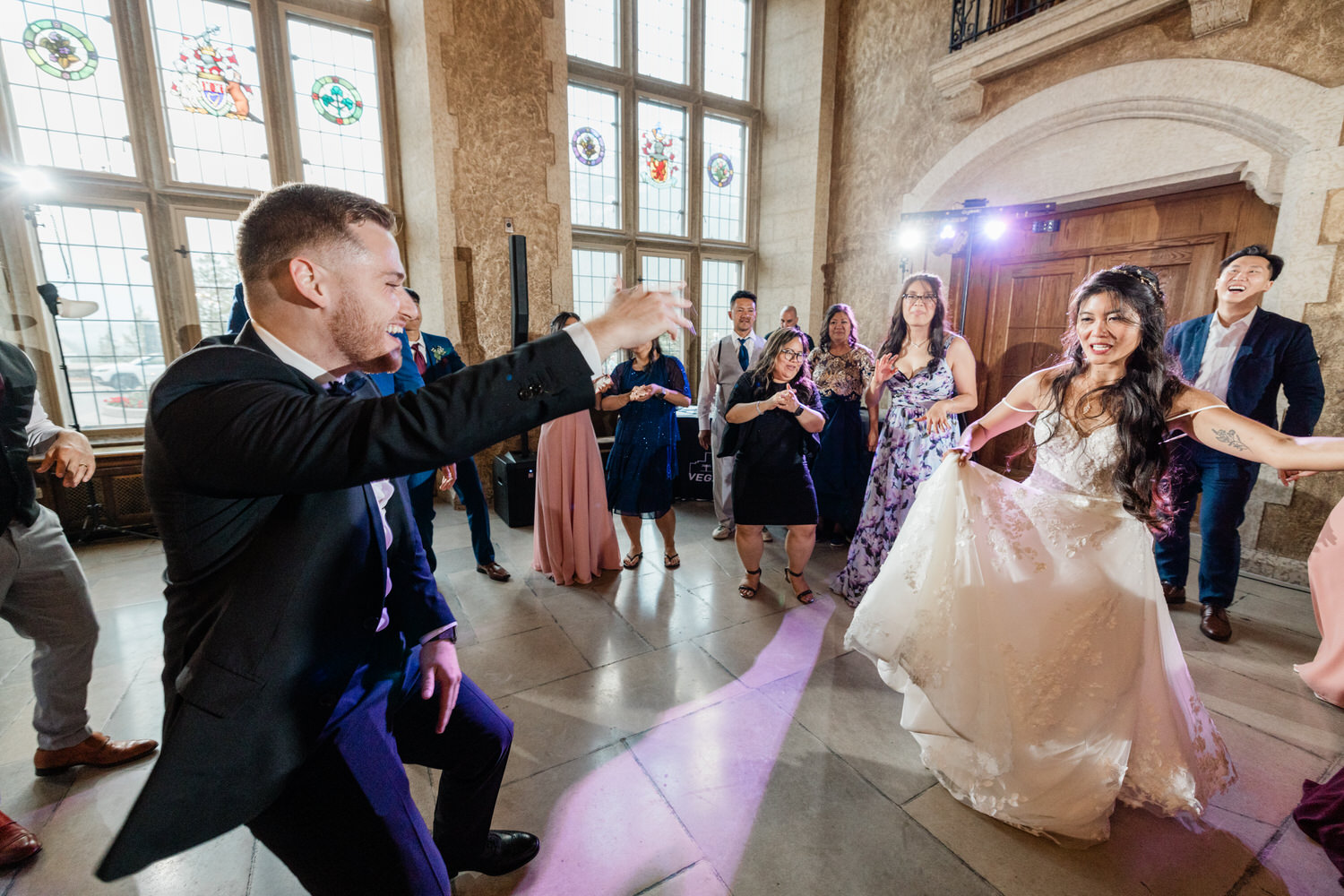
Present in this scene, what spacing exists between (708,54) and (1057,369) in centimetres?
634

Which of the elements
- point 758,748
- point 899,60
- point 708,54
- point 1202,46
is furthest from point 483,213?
point 1202,46

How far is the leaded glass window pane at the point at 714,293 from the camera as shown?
714cm

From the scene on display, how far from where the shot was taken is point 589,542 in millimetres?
3564

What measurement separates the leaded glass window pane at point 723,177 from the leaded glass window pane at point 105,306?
553 centimetres

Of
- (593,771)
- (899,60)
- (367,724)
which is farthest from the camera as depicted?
(899,60)

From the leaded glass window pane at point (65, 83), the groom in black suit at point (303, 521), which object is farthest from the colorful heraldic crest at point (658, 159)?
the groom in black suit at point (303, 521)

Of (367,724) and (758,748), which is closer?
(367,724)

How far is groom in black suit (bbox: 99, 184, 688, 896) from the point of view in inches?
31.9

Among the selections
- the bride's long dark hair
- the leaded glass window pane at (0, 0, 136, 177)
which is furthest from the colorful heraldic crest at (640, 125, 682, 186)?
the bride's long dark hair

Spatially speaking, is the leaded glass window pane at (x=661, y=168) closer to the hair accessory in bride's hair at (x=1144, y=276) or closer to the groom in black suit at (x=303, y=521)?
the hair accessory in bride's hair at (x=1144, y=276)

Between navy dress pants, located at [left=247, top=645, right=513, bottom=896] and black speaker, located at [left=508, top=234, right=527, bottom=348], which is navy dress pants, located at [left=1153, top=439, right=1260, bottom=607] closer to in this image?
black speaker, located at [left=508, top=234, right=527, bottom=348]

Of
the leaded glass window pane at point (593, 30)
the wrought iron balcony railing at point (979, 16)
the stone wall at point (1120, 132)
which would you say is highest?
the leaded glass window pane at point (593, 30)

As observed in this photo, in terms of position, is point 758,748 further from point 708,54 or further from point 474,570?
point 708,54

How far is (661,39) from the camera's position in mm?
6391
